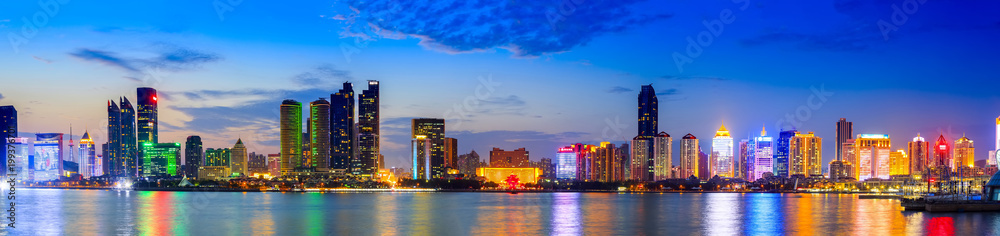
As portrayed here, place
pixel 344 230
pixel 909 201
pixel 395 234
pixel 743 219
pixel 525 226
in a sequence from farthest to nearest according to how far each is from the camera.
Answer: pixel 909 201 → pixel 743 219 → pixel 525 226 → pixel 344 230 → pixel 395 234

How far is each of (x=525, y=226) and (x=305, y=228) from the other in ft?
58.0

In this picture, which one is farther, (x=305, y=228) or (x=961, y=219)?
(x=961, y=219)

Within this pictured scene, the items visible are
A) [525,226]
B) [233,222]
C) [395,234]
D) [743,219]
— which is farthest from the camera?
[743,219]

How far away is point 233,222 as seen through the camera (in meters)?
69.6

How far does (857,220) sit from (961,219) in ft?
28.0

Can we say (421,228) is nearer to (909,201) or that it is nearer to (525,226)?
(525,226)

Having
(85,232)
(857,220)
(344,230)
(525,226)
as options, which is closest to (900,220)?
(857,220)

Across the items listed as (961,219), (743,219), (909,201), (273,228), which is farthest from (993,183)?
(273,228)

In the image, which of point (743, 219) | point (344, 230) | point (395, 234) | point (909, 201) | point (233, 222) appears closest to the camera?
point (395, 234)

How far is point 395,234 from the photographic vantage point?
5656 cm

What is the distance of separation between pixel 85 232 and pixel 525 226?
33963mm

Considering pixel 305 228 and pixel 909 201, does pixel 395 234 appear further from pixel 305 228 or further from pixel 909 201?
pixel 909 201

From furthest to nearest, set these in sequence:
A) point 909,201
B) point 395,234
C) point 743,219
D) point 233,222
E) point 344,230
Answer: point 909,201
point 743,219
point 233,222
point 344,230
point 395,234

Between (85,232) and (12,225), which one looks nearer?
(85,232)
